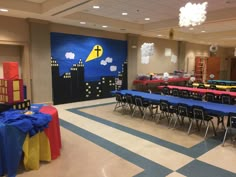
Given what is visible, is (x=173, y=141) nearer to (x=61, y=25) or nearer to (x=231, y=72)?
(x=61, y=25)

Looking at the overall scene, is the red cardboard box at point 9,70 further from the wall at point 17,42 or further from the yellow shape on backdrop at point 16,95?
the wall at point 17,42

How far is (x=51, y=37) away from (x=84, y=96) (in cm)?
279

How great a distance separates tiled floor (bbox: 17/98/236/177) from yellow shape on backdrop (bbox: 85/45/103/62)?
3.92m

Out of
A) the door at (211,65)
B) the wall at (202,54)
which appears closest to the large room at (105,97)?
the wall at (202,54)

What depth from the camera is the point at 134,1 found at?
5.70 metres

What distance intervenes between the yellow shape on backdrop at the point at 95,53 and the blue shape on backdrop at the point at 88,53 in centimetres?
10

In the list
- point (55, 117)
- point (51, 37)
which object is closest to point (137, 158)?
point (55, 117)

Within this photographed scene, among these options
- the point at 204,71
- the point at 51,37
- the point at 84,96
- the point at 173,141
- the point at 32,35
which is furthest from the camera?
the point at 204,71

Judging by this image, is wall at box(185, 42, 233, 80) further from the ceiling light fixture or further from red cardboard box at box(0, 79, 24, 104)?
red cardboard box at box(0, 79, 24, 104)

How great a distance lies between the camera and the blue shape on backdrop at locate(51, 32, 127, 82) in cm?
789

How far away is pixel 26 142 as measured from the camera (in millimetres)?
3016

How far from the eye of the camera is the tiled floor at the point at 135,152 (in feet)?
10.2

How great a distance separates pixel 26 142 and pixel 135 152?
1899 mm

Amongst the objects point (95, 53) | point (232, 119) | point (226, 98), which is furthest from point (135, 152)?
point (95, 53)
